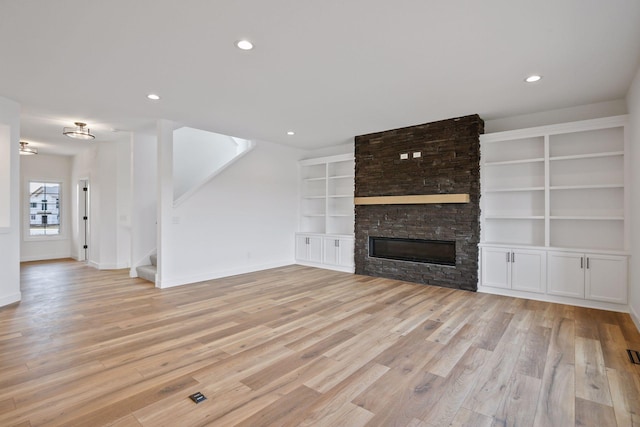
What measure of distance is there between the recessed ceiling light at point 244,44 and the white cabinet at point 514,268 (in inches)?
170

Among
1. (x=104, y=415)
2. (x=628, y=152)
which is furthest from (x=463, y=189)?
(x=104, y=415)

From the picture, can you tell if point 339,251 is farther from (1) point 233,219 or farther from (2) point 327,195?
(1) point 233,219

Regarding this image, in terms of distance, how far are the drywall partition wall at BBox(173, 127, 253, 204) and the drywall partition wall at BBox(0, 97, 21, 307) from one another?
2.79 m

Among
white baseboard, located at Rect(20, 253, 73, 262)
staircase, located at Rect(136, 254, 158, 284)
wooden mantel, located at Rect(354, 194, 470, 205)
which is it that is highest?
wooden mantel, located at Rect(354, 194, 470, 205)

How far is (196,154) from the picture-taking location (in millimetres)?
7258

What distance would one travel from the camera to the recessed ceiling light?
270cm

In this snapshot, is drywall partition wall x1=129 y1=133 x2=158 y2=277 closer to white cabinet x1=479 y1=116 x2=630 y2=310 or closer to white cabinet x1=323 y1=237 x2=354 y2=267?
white cabinet x1=323 y1=237 x2=354 y2=267

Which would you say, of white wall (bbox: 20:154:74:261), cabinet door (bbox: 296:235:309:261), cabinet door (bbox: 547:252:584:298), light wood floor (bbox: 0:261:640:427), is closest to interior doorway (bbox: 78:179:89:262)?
white wall (bbox: 20:154:74:261)

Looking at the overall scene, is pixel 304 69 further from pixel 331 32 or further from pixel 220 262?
pixel 220 262

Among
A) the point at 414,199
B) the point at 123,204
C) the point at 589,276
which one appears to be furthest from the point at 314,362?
the point at 123,204

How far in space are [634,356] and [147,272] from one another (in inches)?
260

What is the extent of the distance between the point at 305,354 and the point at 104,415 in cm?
145

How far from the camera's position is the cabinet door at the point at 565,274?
4.11 meters

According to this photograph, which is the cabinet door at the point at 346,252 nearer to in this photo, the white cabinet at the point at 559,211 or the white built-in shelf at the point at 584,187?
the white cabinet at the point at 559,211
